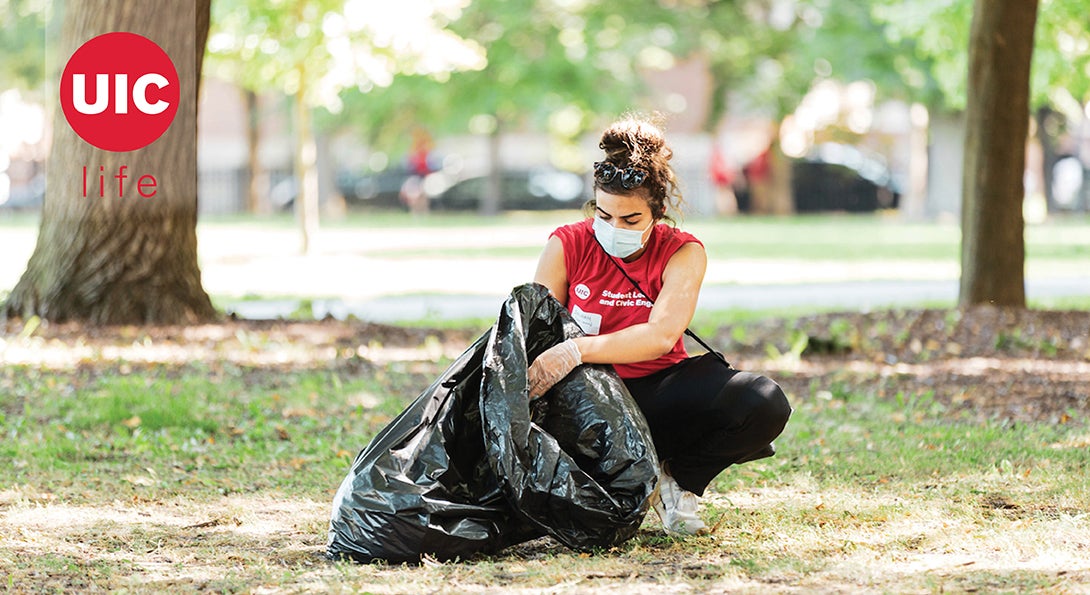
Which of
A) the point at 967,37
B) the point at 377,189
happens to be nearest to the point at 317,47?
the point at 967,37

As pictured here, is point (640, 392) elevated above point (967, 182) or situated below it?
below

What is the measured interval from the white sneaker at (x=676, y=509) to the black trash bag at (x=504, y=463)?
0.26m

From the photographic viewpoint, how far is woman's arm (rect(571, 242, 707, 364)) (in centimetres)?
448

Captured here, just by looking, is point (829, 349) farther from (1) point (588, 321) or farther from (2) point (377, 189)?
(2) point (377, 189)

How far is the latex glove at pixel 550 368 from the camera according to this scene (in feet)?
14.4

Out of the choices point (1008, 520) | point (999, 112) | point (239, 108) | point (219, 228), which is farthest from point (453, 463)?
point (239, 108)

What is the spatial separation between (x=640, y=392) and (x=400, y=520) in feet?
3.05

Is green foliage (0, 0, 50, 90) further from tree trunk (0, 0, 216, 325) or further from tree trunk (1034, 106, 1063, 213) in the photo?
tree trunk (0, 0, 216, 325)

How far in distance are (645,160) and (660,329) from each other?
20.8 inches

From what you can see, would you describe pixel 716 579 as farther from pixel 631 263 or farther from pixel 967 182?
pixel 967 182

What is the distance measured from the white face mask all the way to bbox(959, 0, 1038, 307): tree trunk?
5635 mm

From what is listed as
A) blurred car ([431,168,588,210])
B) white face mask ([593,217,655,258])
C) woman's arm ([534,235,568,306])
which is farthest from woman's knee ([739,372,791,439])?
blurred car ([431,168,588,210])

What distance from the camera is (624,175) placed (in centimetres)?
450

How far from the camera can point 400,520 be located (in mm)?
4230
